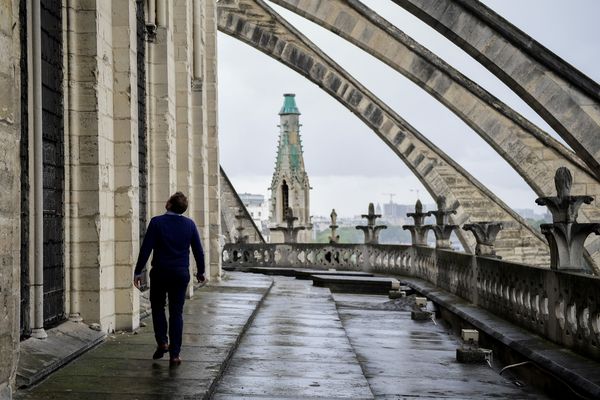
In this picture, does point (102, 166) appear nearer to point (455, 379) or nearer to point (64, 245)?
point (64, 245)

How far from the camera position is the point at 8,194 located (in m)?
4.74

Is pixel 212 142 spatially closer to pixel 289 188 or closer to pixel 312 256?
pixel 312 256

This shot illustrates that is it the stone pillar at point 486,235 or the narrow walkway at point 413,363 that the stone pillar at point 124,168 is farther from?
the stone pillar at point 486,235

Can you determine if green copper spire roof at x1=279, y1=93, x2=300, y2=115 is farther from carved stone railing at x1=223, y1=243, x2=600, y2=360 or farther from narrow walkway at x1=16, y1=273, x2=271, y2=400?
narrow walkway at x1=16, y1=273, x2=271, y2=400

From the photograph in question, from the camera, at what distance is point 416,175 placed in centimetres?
2697

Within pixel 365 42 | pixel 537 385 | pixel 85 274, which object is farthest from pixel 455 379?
pixel 365 42

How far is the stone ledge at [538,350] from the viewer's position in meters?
7.54

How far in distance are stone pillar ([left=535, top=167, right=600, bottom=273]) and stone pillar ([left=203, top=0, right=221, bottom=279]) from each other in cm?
903

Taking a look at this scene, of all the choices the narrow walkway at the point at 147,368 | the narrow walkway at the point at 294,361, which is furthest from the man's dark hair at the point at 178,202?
the narrow walkway at the point at 294,361

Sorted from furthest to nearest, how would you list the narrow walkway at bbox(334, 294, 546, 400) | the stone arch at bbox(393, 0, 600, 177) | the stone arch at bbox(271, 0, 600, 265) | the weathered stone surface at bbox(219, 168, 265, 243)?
1. the weathered stone surface at bbox(219, 168, 265, 243)
2. the stone arch at bbox(271, 0, 600, 265)
3. the stone arch at bbox(393, 0, 600, 177)
4. the narrow walkway at bbox(334, 294, 546, 400)

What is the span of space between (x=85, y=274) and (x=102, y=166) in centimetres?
101

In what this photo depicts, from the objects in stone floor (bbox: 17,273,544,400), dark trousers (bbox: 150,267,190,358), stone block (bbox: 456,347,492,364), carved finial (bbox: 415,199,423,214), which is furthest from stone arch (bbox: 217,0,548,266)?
dark trousers (bbox: 150,267,190,358)

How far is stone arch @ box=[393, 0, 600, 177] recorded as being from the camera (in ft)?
50.2

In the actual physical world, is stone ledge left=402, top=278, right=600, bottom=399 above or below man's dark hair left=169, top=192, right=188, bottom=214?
below
